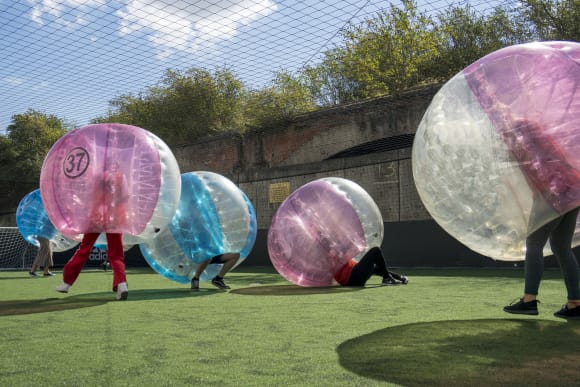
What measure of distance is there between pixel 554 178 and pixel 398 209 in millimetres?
9978

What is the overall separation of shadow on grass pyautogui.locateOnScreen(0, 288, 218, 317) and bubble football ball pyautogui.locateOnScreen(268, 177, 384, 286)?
1091 mm

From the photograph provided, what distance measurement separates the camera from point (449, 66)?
20203 millimetres

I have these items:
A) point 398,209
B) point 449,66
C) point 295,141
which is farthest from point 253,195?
point 449,66

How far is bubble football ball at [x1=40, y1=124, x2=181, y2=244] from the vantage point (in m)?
6.00

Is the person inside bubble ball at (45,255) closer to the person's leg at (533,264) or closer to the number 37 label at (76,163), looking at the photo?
the number 37 label at (76,163)

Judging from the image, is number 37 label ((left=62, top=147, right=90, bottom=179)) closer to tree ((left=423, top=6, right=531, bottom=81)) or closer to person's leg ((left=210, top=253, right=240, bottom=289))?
person's leg ((left=210, top=253, right=240, bottom=289))

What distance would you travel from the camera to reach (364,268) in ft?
23.4

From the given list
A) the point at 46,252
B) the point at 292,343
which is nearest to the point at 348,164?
the point at 46,252

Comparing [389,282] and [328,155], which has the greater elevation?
[328,155]

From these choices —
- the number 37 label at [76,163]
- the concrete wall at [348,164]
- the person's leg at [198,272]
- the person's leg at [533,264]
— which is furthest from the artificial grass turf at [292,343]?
the concrete wall at [348,164]

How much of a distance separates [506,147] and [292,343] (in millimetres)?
1819

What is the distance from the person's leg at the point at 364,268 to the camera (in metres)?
7.12

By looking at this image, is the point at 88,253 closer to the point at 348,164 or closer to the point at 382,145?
the point at 348,164

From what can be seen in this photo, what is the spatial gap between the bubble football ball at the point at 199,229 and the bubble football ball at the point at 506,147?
12.3 feet
